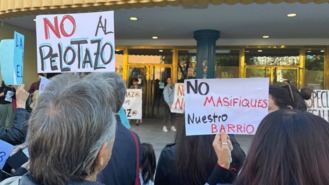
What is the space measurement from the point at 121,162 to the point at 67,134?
135 cm

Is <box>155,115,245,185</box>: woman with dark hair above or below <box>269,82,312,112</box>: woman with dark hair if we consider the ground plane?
below

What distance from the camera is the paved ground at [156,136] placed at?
11.2 metres

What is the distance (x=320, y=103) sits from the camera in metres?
6.56

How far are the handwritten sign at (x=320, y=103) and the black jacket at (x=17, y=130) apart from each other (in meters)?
4.43

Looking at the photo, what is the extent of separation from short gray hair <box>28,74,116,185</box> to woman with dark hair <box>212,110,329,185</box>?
0.57 m

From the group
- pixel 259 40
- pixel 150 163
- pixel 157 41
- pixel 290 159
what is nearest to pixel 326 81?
pixel 259 40

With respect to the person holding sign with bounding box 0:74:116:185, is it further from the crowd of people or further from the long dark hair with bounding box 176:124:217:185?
the long dark hair with bounding box 176:124:217:185

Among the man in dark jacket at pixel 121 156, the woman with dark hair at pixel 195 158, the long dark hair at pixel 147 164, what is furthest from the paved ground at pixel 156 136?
the man in dark jacket at pixel 121 156

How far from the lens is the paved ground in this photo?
1121 centimetres

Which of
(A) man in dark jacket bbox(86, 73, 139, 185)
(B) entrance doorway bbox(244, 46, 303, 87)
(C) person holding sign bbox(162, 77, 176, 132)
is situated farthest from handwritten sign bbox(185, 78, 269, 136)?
(B) entrance doorway bbox(244, 46, 303, 87)

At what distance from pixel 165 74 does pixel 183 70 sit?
0.82 metres

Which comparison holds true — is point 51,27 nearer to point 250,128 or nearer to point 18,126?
point 18,126

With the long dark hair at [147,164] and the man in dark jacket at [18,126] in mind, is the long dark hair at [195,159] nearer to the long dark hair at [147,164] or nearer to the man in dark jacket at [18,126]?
the long dark hair at [147,164]

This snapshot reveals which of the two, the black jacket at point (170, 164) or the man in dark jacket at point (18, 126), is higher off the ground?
the man in dark jacket at point (18, 126)
